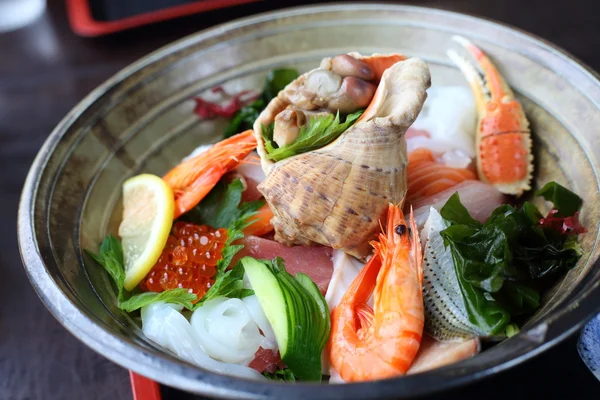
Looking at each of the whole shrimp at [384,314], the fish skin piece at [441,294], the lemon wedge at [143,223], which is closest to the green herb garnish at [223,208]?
the lemon wedge at [143,223]

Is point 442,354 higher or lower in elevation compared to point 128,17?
lower

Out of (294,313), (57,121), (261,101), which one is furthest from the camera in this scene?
(57,121)

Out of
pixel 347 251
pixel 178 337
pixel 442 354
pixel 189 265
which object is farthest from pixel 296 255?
pixel 442 354

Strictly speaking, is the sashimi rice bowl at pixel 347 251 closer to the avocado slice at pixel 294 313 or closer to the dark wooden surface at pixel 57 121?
the avocado slice at pixel 294 313

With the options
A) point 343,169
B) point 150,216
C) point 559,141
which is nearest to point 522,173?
point 559,141

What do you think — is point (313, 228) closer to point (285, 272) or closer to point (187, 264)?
point (285, 272)

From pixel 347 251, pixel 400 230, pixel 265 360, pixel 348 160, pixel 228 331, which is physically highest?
pixel 348 160

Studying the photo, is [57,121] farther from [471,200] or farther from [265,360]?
[471,200]

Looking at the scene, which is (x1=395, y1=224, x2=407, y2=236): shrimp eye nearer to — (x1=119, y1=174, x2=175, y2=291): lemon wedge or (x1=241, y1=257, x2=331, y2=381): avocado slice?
(x1=241, y1=257, x2=331, y2=381): avocado slice
